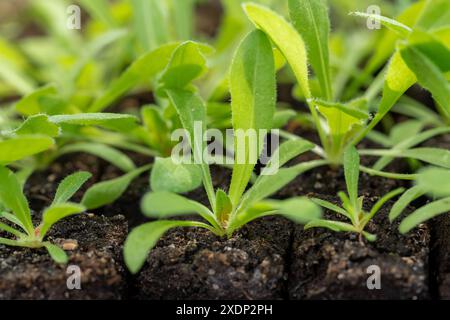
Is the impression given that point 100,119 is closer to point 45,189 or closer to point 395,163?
point 45,189

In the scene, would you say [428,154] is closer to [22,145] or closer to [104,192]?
[104,192]

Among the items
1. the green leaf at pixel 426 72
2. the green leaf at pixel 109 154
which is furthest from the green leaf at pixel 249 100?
the green leaf at pixel 109 154

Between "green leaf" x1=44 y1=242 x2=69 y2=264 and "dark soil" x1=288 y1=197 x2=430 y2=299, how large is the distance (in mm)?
359

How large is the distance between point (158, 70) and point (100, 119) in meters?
0.28

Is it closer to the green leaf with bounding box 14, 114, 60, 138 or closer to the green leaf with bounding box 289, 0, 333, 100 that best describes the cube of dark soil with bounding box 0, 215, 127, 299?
the green leaf with bounding box 14, 114, 60, 138

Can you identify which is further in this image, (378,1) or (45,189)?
(378,1)

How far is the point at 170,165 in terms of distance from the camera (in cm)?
121

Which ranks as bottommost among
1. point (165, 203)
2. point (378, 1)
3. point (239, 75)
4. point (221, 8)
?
point (165, 203)

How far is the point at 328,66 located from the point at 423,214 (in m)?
0.42

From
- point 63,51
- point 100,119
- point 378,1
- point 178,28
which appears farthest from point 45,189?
point 378,1

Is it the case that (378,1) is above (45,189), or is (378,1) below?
above

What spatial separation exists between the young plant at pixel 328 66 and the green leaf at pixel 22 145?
0.38 metres

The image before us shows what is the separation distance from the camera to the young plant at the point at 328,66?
112cm
